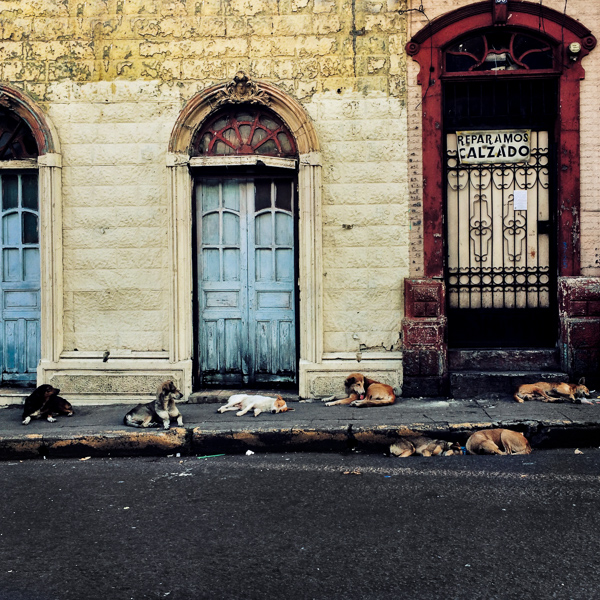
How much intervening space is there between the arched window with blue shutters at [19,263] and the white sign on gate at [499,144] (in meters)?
5.27

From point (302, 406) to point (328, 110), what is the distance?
3414 millimetres

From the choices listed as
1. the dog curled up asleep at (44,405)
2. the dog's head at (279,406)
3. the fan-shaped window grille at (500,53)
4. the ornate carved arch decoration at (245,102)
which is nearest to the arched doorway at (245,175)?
the ornate carved arch decoration at (245,102)

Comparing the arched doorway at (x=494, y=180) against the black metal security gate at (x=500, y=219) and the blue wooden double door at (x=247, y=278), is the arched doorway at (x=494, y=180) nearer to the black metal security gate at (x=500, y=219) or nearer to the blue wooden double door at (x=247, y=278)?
the black metal security gate at (x=500, y=219)

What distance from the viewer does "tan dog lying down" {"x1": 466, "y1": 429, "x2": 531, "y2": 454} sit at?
622 cm

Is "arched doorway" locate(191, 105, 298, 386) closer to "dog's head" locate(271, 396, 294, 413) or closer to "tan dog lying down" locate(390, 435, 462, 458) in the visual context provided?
"dog's head" locate(271, 396, 294, 413)

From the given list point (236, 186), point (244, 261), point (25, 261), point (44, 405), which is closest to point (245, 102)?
point (236, 186)

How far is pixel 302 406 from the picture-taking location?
309 inches

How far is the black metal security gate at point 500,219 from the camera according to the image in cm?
823

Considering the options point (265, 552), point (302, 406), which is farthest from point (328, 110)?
point (265, 552)

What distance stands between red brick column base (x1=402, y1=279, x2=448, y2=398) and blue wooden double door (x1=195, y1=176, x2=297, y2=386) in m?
1.39

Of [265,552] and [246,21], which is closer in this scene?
[265,552]

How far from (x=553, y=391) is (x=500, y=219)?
2.09 meters

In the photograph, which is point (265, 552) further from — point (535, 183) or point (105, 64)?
point (105, 64)

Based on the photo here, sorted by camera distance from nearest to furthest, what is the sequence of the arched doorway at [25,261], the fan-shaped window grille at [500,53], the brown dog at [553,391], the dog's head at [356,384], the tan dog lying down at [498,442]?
the tan dog lying down at [498,442] < the brown dog at [553,391] < the dog's head at [356,384] < the fan-shaped window grille at [500,53] < the arched doorway at [25,261]
